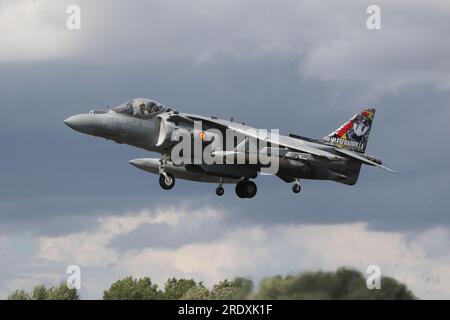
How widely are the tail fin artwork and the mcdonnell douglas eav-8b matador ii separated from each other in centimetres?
133

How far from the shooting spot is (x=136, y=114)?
45.6 meters

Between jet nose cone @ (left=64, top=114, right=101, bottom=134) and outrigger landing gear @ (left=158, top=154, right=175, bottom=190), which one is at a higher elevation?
jet nose cone @ (left=64, top=114, right=101, bottom=134)

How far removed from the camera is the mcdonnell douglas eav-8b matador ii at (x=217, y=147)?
149ft

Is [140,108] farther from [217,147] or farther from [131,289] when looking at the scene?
[131,289]

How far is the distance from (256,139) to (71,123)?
24.7 ft

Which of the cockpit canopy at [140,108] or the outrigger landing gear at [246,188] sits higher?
the cockpit canopy at [140,108]

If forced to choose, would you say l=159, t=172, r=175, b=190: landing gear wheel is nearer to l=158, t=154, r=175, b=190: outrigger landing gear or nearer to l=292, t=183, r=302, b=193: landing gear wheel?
l=158, t=154, r=175, b=190: outrigger landing gear

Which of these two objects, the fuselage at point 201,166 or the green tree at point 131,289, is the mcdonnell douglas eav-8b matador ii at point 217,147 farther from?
the green tree at point 131,289

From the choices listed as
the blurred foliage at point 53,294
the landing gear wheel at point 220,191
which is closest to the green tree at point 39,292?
the blurred foliage at point 53,294

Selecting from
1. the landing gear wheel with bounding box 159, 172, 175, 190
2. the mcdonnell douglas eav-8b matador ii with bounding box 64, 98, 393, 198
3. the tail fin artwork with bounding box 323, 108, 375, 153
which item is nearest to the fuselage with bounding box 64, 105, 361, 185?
the mcdonnell douglas eav-8b matador ii with bounding box 64, 98, 393, 198

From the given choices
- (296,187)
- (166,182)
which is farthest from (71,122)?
(296,187)

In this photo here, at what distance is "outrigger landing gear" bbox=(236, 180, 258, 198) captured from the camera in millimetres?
47844
